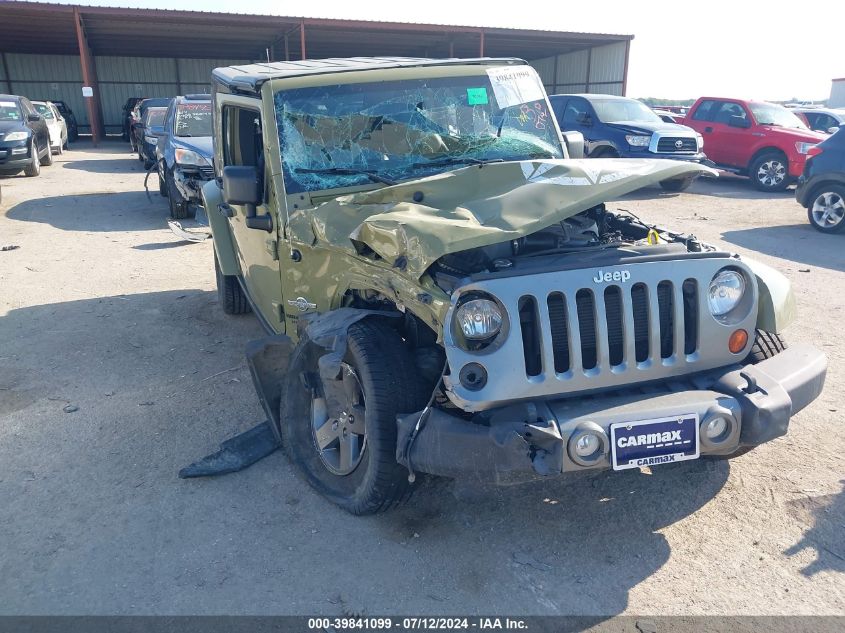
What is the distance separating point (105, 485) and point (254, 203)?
1.72m

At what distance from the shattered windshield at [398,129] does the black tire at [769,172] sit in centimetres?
1148

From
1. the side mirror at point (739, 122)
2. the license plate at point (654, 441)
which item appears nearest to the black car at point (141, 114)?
the side mirror at point (739, 122)

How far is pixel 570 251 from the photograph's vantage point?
3.22 metres

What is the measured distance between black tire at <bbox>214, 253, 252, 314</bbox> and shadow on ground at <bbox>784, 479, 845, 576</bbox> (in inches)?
176

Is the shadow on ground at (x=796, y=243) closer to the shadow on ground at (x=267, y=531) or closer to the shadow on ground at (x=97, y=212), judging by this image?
the shadow on ground at (x=267, y=531)

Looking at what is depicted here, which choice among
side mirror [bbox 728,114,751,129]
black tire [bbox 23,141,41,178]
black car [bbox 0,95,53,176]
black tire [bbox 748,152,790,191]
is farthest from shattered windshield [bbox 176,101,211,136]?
black tire [bbox 748,152,790,191]

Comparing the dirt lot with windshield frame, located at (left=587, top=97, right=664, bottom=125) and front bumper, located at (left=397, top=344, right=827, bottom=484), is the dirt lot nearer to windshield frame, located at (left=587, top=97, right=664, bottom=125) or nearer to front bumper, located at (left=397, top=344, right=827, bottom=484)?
front bumper, located at (left=397, top=344, right=827, bottom=484)

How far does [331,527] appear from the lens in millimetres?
3383

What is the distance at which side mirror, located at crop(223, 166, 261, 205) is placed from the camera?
3.89 m

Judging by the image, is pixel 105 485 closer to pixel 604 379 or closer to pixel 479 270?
pixel 479 270

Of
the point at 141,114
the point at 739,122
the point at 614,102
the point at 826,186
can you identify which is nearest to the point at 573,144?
the point at 826,186

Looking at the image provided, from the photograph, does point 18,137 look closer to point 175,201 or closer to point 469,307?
point 175,201

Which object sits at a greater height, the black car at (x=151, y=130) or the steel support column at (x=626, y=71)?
the steel support column at (x=626, y=71)

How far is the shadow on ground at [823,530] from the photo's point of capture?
10.1ft
